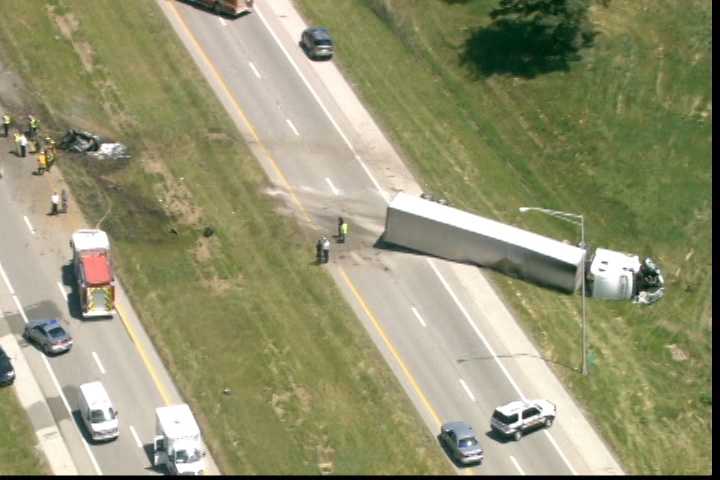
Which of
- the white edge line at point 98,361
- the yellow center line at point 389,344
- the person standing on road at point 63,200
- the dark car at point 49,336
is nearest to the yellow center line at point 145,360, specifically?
the white edge line at point 98,361

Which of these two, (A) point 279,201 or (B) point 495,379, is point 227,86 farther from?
(B) point 495,379

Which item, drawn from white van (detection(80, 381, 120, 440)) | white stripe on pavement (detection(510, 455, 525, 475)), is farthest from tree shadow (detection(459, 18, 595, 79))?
white van (detection(80, 381, 120, 440))

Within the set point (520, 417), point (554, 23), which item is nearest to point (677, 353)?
→ point (520, 417)

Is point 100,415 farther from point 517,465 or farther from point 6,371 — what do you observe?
point 517,465

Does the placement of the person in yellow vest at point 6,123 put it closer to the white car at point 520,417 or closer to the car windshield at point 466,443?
the white car at point 520,417

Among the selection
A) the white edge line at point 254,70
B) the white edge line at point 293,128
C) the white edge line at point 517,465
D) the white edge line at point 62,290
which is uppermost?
the white edge line at point 254,70
